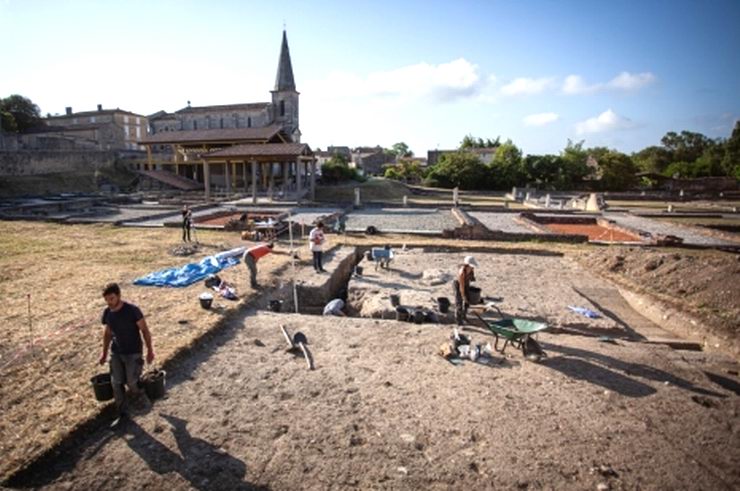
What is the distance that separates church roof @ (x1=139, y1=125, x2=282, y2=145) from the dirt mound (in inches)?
1222

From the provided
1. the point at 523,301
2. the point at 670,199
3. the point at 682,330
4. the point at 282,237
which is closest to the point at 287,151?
the point at 282,237

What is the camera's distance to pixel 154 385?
5.08m

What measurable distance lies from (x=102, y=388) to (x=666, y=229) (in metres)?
26.6

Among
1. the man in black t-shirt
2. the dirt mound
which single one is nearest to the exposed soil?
the dirt mound

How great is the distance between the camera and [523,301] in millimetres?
9773

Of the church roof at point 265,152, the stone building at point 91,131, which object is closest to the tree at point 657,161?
the church roof at point 265,152

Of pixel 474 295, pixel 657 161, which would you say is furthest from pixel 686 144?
pixel 474 295

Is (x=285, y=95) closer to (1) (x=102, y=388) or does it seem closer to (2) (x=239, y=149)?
(2) (x=239, y=149)

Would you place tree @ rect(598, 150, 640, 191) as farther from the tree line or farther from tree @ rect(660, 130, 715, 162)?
tree @ rect(660, 130, 715, 162)

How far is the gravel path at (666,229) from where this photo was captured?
1862 cm

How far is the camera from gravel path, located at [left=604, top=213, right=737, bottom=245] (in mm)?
18625

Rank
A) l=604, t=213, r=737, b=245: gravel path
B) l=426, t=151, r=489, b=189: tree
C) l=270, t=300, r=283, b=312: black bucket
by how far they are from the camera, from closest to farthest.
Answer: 1. l=270, t=300, r=283, b=312: black bucket
2. l=604, t=213, r=737, b=245: gravel path
3. l=426, t=151, r=489, b=189: tree

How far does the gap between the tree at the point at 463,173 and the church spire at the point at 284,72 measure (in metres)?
21.0

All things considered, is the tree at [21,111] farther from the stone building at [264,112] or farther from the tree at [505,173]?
the tree at [505,173]
